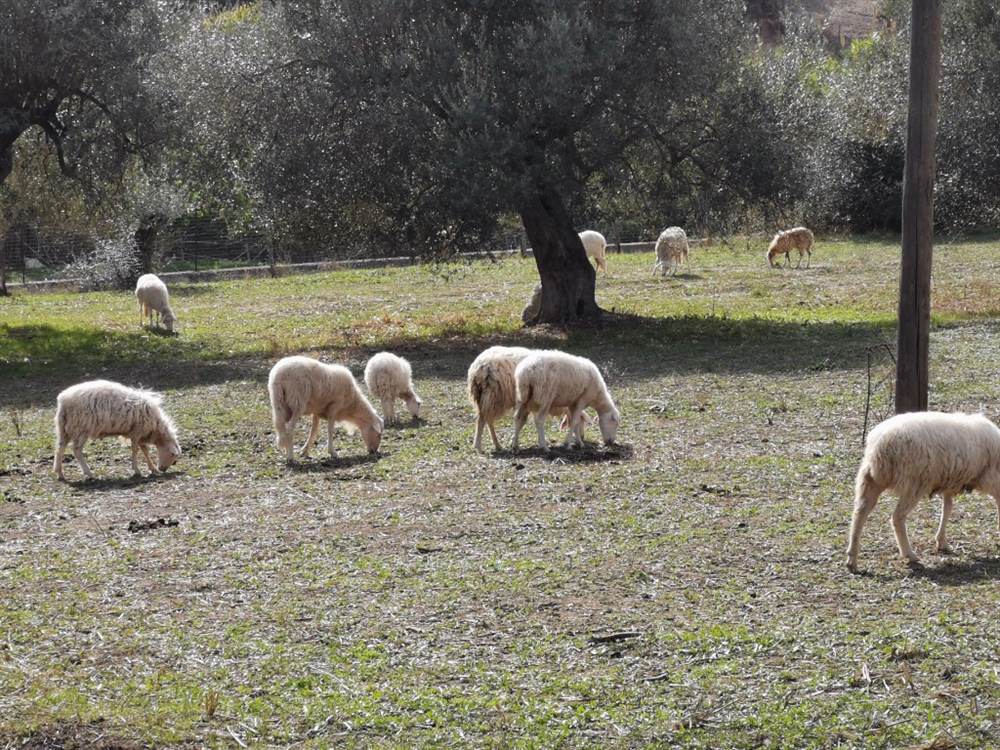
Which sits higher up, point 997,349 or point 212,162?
point 212,162

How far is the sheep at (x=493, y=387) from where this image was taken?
41.6 ft

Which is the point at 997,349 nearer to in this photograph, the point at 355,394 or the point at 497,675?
the point at 355,394

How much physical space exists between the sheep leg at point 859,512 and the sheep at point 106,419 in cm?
690

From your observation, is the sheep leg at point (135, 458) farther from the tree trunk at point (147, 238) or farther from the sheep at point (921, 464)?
the tree trunk at point (147, 238)

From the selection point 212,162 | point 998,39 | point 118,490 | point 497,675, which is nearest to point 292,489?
point 118,490

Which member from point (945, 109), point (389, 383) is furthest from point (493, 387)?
point (945, 109)

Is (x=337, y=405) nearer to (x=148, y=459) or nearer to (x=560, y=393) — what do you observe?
(x=148, y=459)

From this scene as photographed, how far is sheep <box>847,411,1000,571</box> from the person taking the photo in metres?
8.09

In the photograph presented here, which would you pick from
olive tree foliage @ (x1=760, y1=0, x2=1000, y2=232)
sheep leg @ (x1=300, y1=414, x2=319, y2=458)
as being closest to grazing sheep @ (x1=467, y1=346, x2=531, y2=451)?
sheep leg @ (x1=300, y1=414, x2=319, y2=458)

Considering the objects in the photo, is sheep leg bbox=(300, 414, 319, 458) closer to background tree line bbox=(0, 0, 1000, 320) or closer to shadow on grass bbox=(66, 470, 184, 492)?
shadow on grass bbox=(66, 470, 184, 492)

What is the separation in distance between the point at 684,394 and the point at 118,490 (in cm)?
698

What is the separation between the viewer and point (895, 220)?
46.0 meters

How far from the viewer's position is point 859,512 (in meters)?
8.21

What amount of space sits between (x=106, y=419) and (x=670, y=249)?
23000 millimetres
